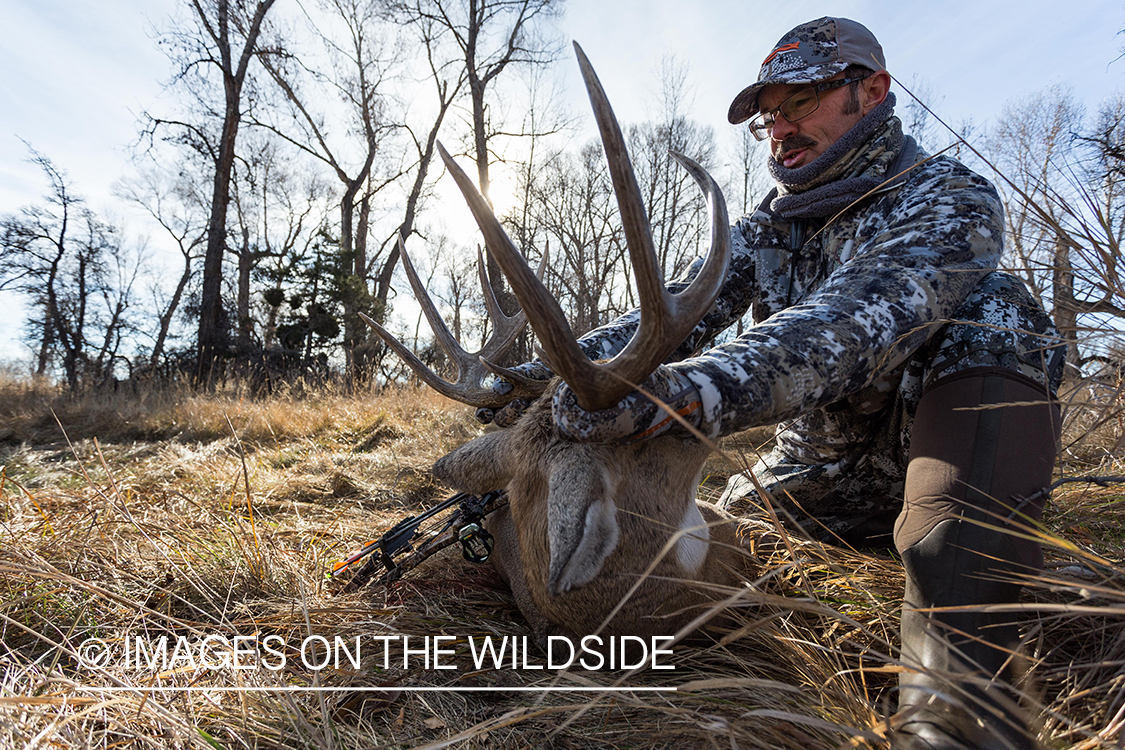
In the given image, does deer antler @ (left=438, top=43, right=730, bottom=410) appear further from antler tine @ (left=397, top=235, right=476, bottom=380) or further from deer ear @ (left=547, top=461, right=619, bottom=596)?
antler tine @ (left=397, top=235, right=476, bottom=380)

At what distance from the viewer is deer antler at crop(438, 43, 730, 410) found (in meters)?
1.20

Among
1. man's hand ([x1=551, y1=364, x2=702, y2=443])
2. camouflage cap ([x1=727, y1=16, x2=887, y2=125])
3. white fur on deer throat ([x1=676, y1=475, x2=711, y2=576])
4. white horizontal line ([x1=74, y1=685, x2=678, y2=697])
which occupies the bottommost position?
white horizontal line ([x1=74, y1=685, x2=678, y2=697])

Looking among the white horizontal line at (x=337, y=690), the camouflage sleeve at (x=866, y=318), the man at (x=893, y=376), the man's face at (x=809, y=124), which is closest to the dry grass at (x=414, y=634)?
the white horizontal line at (x=337, y=690)

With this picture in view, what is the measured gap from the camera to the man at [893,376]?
1.37 metres

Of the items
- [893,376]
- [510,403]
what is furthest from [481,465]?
[893,376]

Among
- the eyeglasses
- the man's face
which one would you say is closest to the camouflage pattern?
the man's face

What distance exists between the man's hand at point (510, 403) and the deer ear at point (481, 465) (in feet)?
1.26

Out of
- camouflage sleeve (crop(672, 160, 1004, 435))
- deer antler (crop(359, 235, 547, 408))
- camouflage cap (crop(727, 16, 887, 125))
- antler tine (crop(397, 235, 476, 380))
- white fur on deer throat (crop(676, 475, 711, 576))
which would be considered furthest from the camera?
antler tine (crop(397, 235, 476, 380))

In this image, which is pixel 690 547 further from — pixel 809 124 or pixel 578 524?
pixel 809 124

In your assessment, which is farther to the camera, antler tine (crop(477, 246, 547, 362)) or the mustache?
antler tine (crop(477, 246, 547, 362))

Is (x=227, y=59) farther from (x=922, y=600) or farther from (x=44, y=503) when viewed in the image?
(x=922, y=600)

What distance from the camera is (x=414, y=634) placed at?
6.68 feet

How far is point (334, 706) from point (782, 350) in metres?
1.61

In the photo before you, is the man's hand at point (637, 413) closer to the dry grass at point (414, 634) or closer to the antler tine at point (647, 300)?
the antler tine at point (647, 300)
